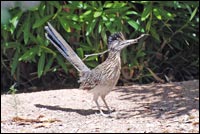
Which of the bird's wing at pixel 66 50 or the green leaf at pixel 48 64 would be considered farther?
the green leaf at pixel 48 64

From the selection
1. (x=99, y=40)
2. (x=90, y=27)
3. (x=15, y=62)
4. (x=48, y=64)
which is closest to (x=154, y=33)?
(x=99, y=40)

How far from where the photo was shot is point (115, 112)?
19.2ft

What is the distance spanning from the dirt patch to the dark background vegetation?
1.77 feet

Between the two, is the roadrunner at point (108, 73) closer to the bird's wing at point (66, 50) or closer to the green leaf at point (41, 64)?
the bird's wing at point (66, 50)

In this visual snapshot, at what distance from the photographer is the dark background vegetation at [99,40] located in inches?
271

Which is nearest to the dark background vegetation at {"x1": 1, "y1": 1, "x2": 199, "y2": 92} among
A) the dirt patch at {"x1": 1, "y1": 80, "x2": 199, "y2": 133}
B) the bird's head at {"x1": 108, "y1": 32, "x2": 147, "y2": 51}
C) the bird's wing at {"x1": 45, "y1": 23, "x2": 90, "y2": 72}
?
the dirt patch at {"x1": 1, "y1": 80, "x2": 199, "y2": 133}

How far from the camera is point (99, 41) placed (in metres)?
7.18

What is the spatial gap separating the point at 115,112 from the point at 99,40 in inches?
63.7

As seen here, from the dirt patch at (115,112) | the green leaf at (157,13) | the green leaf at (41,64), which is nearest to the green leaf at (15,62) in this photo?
the green leaf at (41,64)

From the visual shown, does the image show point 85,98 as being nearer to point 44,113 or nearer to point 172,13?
point 44,113

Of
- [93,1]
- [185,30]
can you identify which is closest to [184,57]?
[185,30]

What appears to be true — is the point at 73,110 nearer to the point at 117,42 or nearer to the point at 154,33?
Answer: the point at 117,42

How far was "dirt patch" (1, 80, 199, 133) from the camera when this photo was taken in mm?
5270

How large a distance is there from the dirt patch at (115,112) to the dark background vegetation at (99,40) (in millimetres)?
538
